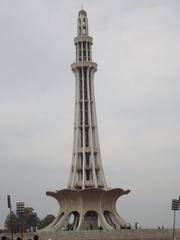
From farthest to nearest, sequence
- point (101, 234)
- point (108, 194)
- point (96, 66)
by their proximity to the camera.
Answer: point (96, 66) → point (108, 194) → point (101, 234)

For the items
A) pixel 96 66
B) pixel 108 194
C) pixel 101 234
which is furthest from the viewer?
pixel 96 66

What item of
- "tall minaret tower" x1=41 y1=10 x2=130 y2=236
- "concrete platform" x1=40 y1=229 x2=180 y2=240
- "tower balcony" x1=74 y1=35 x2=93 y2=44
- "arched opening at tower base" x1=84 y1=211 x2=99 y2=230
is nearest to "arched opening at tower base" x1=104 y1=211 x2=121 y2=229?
"tall minaret tower" x1=41 y1=10 x2=130 y2=236

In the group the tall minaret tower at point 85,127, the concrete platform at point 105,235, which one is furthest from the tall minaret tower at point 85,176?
the concrete platform at point 105,235

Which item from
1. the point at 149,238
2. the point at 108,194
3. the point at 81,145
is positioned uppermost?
the point at 81,145

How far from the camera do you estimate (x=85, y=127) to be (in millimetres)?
64125

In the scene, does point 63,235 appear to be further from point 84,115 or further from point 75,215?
point 84,115

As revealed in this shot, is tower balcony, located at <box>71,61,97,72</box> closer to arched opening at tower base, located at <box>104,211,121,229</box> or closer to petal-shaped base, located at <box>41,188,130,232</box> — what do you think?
petal-shaped base, located at <box>41,188,130,232</box>

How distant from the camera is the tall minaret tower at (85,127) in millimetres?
62688

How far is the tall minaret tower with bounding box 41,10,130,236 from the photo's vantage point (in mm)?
60281

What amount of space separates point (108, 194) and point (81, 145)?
686cm

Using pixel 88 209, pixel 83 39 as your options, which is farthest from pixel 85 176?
pixel 83 39

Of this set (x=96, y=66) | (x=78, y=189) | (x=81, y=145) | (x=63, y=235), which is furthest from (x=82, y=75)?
(x=63, y=235)

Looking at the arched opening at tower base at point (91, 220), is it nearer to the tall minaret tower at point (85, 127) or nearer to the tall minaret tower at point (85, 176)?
the tall minaret tower at point (85, 176)

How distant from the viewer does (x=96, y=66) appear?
65312 millimetres
